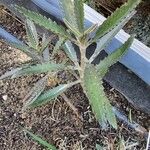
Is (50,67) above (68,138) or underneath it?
above

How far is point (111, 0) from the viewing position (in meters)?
1.46

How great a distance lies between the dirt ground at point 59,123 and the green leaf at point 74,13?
59 centimetres

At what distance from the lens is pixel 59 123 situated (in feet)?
5.14

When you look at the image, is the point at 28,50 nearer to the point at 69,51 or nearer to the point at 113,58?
the point at 69,51

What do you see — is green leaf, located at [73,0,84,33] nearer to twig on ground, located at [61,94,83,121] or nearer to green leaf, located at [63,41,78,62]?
green leaf, located at [63,41,78,62]

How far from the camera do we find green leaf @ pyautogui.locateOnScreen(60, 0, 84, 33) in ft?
3.25

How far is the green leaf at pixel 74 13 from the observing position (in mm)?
991

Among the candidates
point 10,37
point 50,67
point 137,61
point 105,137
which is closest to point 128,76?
point 137,61

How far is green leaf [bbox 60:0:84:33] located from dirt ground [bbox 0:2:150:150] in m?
0.59

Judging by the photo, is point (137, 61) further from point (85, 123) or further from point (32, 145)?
point (32, 145)

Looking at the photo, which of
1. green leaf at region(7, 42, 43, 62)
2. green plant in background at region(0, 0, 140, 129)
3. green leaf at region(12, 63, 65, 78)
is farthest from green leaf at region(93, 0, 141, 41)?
green leaf at region(7, 42, 43, 62)

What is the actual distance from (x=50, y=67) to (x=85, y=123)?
447mm

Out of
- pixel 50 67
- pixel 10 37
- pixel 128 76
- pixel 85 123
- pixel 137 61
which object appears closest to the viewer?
pixel 50 67

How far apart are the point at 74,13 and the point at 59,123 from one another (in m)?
0.64
